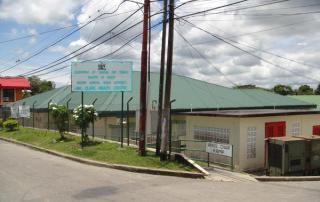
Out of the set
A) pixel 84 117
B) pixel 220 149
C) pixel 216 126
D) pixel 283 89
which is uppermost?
pixel 283 89

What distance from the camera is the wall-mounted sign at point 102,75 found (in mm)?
20938

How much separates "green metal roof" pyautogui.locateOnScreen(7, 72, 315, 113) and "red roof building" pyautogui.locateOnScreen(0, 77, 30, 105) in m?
26.2

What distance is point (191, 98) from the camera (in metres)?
34.2

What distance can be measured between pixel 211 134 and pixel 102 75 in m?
5.97

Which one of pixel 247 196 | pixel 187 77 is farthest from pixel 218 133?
pixel 187 77

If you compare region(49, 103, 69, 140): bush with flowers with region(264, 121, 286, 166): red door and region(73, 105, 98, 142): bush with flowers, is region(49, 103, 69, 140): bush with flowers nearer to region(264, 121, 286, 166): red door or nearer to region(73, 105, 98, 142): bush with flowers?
region(73, 105, 98, 142): bush with flowers

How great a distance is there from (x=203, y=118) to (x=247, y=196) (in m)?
10.9

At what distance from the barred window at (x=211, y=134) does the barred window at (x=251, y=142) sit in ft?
3.18

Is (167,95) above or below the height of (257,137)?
above

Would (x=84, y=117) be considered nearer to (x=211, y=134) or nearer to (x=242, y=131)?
(x=211, y=134)

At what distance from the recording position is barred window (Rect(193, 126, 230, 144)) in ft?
68.3

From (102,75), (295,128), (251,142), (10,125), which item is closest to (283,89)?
(10,125)

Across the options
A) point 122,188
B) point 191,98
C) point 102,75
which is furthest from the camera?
point 191,98

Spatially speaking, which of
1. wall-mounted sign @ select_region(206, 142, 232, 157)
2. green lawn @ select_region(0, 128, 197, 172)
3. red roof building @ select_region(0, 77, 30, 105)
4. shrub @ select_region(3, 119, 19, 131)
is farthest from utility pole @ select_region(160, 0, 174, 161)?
red roof building @ select_region(0, 77, 30, 105)
